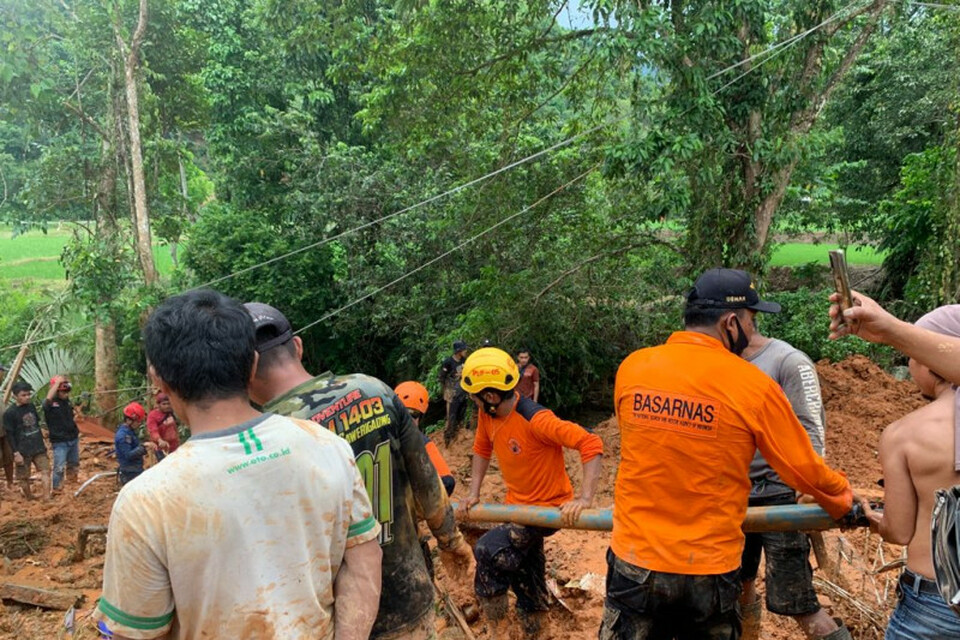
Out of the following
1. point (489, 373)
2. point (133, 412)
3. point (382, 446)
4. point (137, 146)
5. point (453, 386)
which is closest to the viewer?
point (382, 446)

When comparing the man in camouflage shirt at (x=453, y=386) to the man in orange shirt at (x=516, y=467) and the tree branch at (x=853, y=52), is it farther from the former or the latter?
the man in orange shirt at (x=516, y=467)

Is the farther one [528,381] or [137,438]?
[528,381]

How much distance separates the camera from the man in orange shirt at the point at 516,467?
12.2 feet

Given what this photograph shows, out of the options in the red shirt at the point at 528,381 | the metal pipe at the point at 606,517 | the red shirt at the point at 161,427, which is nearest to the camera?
the metal pipe at the point at 606,517

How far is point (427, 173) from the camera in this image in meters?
13.0

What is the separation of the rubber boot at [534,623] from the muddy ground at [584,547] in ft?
0.51

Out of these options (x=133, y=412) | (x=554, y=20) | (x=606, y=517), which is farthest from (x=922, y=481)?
(x=133, y=412)

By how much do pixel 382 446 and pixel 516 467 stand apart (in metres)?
1.74

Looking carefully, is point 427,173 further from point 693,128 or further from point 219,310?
point 219,310

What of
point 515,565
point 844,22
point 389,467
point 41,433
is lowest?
point 41,433

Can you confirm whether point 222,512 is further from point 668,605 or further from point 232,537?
point 668,605

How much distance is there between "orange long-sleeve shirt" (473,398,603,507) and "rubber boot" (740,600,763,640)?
1.07 meters

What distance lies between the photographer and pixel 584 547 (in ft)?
18.2

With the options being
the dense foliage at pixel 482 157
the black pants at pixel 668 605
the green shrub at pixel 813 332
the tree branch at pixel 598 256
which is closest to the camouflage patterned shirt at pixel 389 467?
the black pants at pixel 668 605
